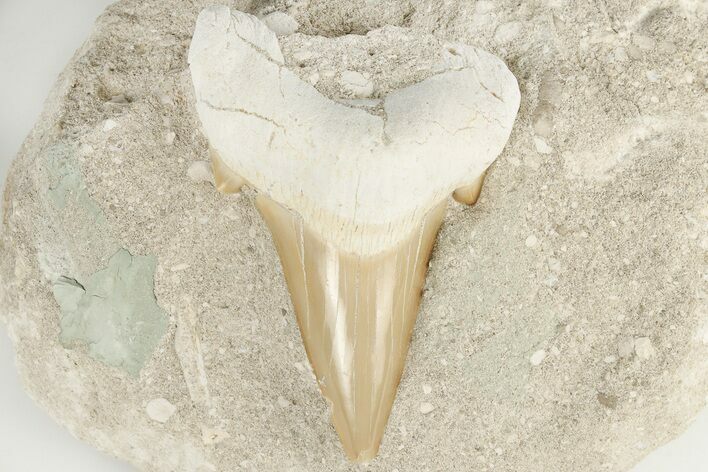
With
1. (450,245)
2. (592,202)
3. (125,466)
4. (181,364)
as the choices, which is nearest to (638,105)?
(592,202)

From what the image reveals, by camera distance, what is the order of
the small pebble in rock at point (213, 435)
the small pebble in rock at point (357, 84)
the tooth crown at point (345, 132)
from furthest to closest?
the small pebble in rock at point (213, 435) < the small pebble in rock at point (357, 84) < the tooth crown at point (345, 132)

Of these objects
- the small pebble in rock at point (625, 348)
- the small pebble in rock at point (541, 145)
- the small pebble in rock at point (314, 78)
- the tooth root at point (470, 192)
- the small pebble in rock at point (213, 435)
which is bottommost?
the small pebble in rock at point (213, 435)

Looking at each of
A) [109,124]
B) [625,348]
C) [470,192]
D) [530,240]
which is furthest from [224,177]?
[625,348]

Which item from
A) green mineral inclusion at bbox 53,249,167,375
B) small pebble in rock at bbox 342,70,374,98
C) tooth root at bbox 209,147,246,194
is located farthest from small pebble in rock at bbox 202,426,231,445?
small pebble in rock at bbox 342,70,374,98

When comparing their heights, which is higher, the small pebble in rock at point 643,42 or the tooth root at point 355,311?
the small pebble in rock at point 643,42

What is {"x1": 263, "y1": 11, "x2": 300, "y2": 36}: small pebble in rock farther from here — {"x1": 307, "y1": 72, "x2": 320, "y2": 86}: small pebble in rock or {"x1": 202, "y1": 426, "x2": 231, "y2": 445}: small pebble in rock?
{"x1": 202, "y1": 426, "x2": 231, "y2": 445}: small pebble in rock

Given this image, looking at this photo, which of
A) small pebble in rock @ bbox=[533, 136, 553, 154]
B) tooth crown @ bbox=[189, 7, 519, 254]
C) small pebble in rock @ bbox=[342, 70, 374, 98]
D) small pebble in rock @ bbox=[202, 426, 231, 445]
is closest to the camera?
tooth crown @ bbox=[189, 7, 519, 254]

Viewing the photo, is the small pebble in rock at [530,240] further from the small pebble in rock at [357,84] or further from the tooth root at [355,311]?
the small pebble in rock at [357,84]

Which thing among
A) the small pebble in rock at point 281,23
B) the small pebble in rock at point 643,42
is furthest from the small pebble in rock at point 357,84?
the small pebble in rock at point 643,42
